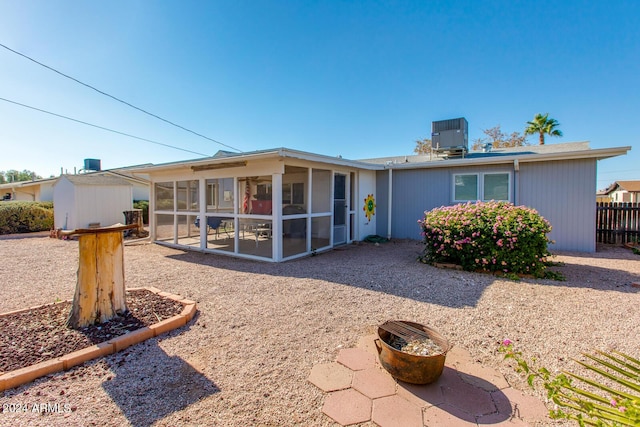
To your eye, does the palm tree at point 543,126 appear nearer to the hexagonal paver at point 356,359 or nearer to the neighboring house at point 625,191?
the neighboring house at point 625,191

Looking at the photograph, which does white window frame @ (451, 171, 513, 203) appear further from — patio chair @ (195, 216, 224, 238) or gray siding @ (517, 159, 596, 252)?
patio chair @ (195, 216, 224, 238)

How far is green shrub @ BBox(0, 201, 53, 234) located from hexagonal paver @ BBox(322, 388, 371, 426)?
16.1m

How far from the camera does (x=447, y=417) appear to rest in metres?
1.83

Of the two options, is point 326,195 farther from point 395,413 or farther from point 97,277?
point 395,413

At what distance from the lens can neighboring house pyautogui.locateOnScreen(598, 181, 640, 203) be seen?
22.1 m

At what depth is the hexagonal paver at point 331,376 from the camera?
215cm

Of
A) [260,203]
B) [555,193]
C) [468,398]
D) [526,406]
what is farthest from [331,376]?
[555,193]

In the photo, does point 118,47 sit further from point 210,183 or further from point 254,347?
point 254,347

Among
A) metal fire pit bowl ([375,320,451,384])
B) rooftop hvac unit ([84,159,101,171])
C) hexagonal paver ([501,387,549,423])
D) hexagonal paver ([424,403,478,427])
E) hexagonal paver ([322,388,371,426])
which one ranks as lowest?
hexagonal paver ([322,388,371,426])

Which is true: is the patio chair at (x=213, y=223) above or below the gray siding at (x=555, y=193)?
below

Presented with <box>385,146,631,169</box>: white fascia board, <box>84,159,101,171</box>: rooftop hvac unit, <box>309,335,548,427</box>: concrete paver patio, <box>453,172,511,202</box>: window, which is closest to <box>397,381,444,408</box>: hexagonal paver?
<box>309,335,548,427</box>: concrete paver patio

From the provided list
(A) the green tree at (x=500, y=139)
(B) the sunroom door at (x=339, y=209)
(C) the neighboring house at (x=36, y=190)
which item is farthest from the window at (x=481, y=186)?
(A) the green tree at (x=500, y=139)

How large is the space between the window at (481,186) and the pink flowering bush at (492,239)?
2.74 m

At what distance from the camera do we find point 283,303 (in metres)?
3.84
